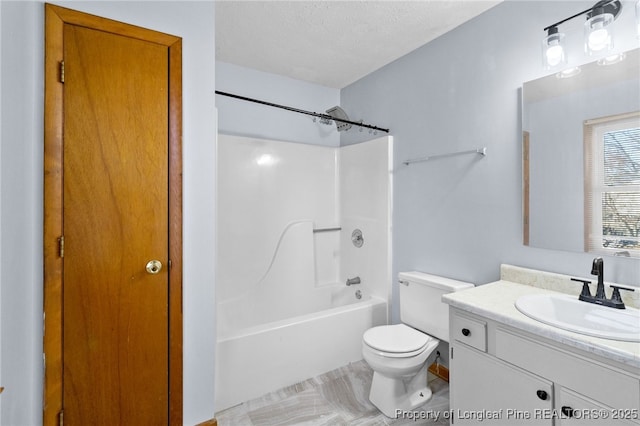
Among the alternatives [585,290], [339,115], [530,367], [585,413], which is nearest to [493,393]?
[530,367]

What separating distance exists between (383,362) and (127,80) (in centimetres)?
201

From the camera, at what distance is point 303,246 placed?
3008 mm

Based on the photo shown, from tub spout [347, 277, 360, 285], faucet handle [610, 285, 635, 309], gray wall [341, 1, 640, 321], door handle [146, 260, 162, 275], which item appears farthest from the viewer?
tub spout [347, 277, 360, 285]

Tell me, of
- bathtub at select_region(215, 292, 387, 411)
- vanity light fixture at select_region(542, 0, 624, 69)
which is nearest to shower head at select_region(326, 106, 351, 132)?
vanity light fixture at select_region(542, 0, 624, 69)

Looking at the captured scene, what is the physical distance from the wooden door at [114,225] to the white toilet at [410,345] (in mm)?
1149

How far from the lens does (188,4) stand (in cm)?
159

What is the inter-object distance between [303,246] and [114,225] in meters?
1.77

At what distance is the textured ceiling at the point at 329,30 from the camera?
6.36 ft

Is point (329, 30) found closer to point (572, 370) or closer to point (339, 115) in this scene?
point (339, 115)

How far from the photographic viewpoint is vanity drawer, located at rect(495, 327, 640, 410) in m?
0.98

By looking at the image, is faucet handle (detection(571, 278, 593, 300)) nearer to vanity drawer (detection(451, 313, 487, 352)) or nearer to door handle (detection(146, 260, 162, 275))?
vanity drawer (detection(451, 313, 487, 352))

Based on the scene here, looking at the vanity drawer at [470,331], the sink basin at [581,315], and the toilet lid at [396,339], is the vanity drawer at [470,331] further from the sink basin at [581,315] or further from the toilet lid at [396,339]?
the toilet lid at [396,339]

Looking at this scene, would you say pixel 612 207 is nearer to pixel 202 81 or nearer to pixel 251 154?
pixel 202 81

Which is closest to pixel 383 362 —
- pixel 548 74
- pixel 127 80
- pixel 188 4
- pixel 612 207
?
pixel 612 207
